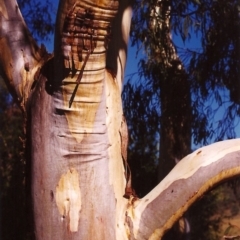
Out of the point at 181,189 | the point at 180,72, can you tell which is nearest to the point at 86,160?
the point at 181,189

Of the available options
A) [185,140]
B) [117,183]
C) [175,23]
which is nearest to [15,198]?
[185,140]

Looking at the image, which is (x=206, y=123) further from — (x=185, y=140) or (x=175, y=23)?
(x=175, y=23)

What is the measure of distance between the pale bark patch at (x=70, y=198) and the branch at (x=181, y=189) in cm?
29

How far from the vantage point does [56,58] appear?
312 cm

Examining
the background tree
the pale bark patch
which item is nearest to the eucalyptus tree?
the pale bark patch

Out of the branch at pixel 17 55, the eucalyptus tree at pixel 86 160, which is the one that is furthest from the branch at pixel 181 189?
the branch at pixel 17 55

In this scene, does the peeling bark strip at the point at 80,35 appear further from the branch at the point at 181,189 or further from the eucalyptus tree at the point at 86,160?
the branch at the point at 181,189

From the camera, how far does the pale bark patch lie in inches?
124

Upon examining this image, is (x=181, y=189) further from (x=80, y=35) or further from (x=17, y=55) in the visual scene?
(x=17, y=55)

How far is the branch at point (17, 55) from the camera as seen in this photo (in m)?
3.42

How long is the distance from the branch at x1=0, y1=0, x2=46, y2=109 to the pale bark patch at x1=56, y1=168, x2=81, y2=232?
50 centimetres

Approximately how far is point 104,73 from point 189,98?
3892 mm

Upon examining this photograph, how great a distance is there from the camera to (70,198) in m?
3.16

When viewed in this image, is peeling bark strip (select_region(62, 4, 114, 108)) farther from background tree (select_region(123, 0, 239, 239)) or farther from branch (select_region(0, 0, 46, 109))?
background tree (select_region(123, 0, 239, 239))
